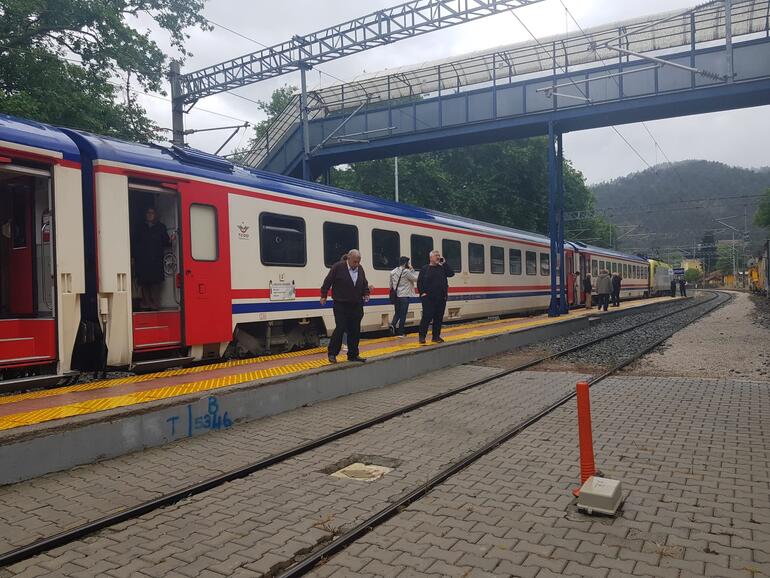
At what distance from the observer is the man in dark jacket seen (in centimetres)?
825

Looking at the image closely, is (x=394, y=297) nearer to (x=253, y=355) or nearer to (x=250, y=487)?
(x=253, y=355)

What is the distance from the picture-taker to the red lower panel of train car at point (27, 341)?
240 inches

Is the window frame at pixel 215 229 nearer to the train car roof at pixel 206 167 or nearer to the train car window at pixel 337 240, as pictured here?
the train car roof at pixel 206 167

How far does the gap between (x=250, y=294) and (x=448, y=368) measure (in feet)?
12.0

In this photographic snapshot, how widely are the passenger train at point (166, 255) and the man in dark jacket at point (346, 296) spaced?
1.65 metres

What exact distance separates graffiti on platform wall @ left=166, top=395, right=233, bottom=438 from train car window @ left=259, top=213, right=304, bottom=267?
380 centimetres

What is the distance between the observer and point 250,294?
30.3 ft

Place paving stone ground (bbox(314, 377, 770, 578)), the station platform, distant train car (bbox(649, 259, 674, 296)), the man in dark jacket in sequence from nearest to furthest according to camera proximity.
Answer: paving stone ground (bbox(314, 377, 770, 578)) < the station platform < the man in dark jacket < distant train car (bbox(649, 259, 674, 296))

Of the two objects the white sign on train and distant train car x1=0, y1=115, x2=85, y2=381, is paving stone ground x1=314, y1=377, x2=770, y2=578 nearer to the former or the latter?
distant train car x1=0, y1=115, x2=85, y2=381

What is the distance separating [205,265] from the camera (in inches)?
331

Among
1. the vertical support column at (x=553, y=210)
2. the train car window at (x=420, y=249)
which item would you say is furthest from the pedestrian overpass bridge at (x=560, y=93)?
the train car window at (x=420, y=249)

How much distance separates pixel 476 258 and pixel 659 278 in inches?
1472

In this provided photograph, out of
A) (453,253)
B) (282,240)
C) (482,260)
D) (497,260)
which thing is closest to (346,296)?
(282,240)

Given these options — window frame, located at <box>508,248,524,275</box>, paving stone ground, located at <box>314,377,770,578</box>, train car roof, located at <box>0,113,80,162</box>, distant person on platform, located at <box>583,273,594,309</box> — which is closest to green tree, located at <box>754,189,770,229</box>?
distant person on platform, located at <box>583,273,594,309</box>
